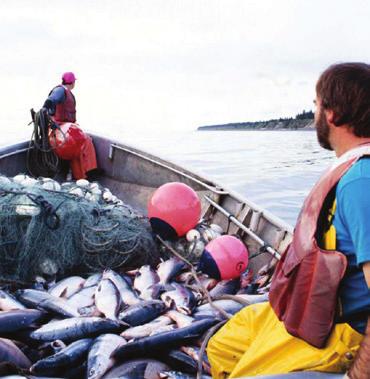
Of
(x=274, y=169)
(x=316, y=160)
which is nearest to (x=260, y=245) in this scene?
(x=274, y=169)

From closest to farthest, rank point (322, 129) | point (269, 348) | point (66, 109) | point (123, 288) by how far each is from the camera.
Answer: point (322, 129) → point (269, 348) → point (123, 288) → point (66, 109)

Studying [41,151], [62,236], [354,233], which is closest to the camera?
[354,233]

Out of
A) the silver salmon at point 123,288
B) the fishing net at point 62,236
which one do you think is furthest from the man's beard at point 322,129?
the fishing net at point 62,236

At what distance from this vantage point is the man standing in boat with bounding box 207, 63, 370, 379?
7.07 feet

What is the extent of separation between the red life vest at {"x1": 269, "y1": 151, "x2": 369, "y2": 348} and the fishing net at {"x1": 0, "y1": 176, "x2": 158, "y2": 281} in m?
3.06

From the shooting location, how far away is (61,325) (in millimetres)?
3818

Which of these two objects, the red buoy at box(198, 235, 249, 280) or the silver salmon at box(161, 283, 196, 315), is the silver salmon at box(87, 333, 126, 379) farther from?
the red buoy at box(198, 235, 249, 280)

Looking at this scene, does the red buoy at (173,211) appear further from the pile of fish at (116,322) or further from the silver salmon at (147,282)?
the silver salmon at (147,282)

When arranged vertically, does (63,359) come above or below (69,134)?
below

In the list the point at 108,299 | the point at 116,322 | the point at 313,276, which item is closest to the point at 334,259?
the point at 313,276

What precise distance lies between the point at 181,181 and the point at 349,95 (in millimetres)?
5919

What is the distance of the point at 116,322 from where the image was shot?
12.7 ft

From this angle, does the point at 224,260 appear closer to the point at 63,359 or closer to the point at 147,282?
the point at 147,282

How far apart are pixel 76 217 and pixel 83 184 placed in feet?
6.77
